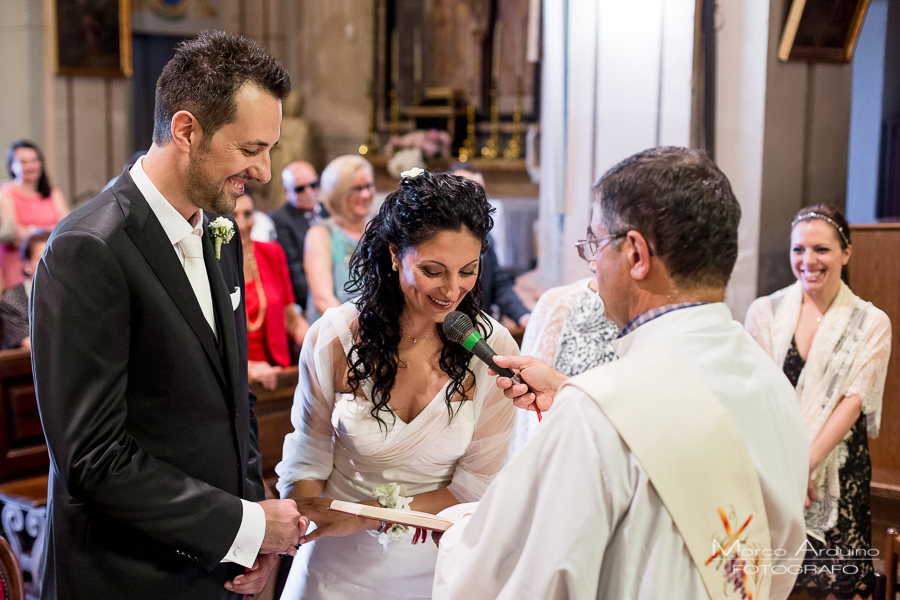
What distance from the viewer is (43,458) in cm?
369

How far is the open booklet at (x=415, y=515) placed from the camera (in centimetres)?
164

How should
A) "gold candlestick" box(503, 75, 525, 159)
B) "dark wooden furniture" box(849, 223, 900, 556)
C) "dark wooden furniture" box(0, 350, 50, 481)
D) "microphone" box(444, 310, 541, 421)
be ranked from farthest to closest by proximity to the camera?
"gold candlestick" box(503, 75, 525, 159) → "dark wooden furniture" box(849, 223, 900, 556) → "dark wooden furniture" box(0, 350, 50, 481) → "microphone" box(444, 310, 541, 421)

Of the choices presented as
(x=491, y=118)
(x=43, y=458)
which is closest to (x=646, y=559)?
(x=43, y=458)

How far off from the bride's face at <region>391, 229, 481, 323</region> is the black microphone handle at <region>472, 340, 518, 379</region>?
255mm

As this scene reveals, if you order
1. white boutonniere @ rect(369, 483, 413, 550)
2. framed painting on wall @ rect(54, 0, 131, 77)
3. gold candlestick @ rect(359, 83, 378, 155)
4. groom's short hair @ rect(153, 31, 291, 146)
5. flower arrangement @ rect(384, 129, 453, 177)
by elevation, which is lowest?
white boutonniere @ rect(369, 483, 413, 550)

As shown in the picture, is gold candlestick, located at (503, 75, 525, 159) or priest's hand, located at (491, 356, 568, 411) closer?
priest's hand, located at (491, 356, 568, 411)

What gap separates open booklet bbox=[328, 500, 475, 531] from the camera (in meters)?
1.64

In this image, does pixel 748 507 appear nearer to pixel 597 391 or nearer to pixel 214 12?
pixel 597 391

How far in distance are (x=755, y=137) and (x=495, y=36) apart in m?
5.48

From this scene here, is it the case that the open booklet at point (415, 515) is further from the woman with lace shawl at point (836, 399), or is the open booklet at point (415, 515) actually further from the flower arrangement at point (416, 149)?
the flower arrangement at point (416, 149)

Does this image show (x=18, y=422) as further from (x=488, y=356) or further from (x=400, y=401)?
(x=488, y=356)

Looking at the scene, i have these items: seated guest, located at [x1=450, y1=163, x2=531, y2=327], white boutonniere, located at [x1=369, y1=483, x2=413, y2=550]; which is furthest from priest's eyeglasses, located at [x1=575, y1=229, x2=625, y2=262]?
seated guest, located at [x1=450, y1=163, x2=531, y2=327]

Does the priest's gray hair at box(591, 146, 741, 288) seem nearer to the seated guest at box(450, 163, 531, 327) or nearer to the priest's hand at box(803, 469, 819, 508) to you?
the priest's hand at box(803, 469, 819, 508)

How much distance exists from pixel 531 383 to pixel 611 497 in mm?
601
